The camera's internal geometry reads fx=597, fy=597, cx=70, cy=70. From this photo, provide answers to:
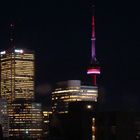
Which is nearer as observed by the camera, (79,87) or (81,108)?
(81,108)

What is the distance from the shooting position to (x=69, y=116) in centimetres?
5759

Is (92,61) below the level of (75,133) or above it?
above

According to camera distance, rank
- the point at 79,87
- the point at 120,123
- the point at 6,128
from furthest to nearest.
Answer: the point at 79,87 < the point at 6,128 < the point at 120,123

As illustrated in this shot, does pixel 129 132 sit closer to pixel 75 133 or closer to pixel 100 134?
pixel 100 134

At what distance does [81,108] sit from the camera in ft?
188

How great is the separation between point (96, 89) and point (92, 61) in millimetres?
23132

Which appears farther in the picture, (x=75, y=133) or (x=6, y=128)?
(x=6, y=128)

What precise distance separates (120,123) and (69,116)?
26.8 ft

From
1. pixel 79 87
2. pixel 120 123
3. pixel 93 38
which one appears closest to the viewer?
pixel 120 123

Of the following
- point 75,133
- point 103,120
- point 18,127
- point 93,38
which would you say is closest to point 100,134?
point 103,120

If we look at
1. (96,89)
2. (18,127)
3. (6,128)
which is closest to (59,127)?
(6,128)

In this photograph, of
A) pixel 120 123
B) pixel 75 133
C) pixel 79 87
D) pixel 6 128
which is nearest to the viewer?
pixel 120 123

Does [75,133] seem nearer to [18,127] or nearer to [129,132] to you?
[129,132]

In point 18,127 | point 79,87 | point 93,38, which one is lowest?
point 18,127
